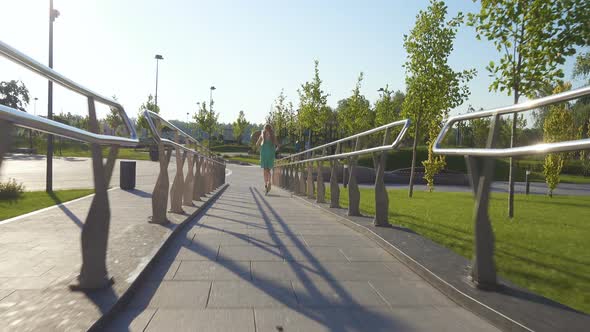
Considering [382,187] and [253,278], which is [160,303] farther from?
[382,187]

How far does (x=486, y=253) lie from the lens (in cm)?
342

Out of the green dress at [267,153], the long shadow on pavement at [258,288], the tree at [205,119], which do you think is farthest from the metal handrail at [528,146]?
the tree at [205,119]

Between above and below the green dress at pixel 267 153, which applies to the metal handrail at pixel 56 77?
above

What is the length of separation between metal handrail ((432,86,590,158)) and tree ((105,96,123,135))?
285cm

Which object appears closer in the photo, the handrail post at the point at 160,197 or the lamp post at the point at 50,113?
the handrail post at the point at 160,197

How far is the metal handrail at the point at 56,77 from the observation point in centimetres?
234

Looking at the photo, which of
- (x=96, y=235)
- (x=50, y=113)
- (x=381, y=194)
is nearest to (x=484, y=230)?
(x=381, y=194)

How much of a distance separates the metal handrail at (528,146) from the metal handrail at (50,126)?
2688 mm

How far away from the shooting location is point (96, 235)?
3207 millimetres

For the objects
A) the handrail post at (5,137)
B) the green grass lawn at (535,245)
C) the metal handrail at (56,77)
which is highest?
the metal handrail at (56,77)

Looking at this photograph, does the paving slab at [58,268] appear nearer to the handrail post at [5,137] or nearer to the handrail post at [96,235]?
the handrail post at [96,235]

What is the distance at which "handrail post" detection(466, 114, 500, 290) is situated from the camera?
3395mm

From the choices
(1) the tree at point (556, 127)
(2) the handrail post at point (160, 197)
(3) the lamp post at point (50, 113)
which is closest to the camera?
(2) the handrail post at point (160, 197)

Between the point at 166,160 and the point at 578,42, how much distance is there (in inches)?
303
